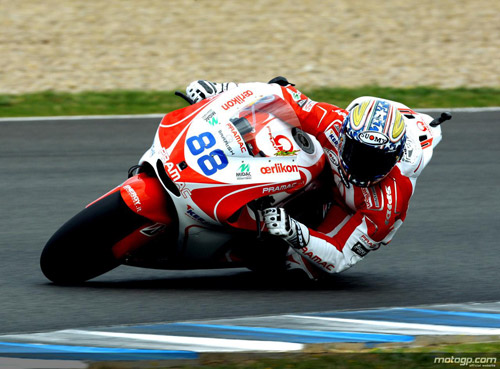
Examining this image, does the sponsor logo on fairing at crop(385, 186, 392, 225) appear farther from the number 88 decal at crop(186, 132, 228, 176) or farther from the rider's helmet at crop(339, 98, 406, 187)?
the number 88 decal at crop(186, 132, 228, 176)

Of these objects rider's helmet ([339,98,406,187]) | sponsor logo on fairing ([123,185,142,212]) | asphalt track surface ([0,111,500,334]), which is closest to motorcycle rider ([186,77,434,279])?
rider's helmet ([339,98,406,187])

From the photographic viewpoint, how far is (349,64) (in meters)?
13.3

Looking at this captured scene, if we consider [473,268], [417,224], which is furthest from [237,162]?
[417,224]

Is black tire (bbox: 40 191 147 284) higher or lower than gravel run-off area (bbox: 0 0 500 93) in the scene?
higher

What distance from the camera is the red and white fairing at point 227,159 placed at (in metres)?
5.26

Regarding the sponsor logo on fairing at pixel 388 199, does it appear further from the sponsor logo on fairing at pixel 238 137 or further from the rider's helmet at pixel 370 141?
the sponsor logo on fairing at pixel 238 137

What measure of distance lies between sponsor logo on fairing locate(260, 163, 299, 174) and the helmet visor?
0.28 metres

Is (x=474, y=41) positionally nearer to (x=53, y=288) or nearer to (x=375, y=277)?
(x=375, y=277)

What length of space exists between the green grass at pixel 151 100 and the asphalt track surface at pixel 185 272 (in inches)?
24.5

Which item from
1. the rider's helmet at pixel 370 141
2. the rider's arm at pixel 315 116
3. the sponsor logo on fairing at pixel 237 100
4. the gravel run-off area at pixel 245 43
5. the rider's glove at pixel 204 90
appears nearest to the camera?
the rider's helmet at pixel 370 141

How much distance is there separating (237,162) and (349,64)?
326 inches

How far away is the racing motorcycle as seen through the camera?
17.3ft

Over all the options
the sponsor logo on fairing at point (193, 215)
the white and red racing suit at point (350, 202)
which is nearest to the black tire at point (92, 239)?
the sponsor logo on fairing at point (193, 215)

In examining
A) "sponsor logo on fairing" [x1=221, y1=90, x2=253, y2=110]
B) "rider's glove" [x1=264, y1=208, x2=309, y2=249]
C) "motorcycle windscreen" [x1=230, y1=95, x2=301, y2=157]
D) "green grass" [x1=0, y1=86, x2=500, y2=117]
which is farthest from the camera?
"green grass" [x1=0, y1=86, x2=500, y2=117]
